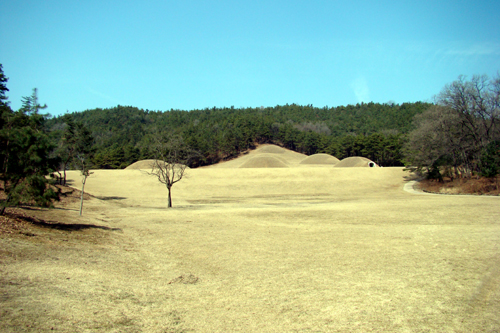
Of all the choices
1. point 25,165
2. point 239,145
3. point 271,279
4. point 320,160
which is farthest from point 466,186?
point 239,145

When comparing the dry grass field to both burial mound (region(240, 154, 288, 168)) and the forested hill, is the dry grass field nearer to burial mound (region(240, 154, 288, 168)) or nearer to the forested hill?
the forested hill

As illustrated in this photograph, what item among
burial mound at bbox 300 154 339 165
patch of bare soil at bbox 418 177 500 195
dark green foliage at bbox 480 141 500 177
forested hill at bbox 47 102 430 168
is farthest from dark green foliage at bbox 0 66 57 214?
burial mound at bbox 300 154 339 165

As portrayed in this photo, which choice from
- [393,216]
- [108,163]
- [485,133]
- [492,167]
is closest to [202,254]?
[393,216]

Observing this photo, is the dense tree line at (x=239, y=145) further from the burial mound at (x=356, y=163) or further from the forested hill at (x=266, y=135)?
the burial mound at (x=356, y=163)

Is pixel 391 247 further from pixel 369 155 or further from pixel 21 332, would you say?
pixel 369 155

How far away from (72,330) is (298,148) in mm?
132507

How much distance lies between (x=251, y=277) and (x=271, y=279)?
53 cm

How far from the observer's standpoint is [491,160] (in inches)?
1369

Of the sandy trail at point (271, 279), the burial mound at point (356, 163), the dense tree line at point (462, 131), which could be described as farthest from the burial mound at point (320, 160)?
the sandy trail at point (271, 279)

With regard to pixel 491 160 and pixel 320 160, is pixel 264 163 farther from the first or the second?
pixel 491 160

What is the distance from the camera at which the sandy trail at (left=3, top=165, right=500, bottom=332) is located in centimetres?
572

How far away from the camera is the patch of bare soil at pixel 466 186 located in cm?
3359

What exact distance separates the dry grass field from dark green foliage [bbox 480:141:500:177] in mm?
22644

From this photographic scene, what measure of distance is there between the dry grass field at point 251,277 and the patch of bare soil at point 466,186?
21.1m
